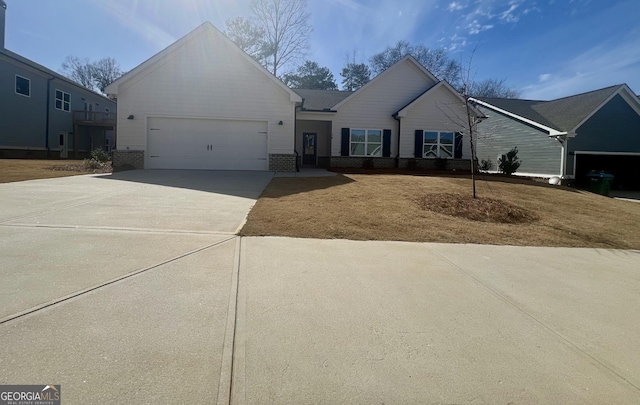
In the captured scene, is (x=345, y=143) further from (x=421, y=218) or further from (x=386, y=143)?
(x=421, y=218)

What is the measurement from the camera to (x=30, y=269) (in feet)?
12.0

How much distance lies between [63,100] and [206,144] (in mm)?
21640

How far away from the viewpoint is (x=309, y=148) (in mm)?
22484

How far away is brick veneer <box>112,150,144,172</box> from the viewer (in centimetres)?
1520

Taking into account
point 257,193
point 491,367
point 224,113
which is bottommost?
point 491,367

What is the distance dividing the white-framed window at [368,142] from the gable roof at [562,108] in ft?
30.1

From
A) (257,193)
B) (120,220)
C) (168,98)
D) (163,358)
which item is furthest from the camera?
(168,98)

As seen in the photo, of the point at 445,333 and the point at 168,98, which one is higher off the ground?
Result: the point at 168,98

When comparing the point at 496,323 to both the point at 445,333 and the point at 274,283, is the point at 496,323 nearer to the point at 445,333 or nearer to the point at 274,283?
the point at 445,333

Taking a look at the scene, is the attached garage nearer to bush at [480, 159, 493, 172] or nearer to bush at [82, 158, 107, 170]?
bush at [480, 159, 493, 172]

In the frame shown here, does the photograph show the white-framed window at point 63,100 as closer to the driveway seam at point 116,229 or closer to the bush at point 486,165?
the driveway seam at point 116,229

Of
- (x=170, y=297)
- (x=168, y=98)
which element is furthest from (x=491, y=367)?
(x=168, y=98)

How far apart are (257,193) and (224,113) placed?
7632 millimetres

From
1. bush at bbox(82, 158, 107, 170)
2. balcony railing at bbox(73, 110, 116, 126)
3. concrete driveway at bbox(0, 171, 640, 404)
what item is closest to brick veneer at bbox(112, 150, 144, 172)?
bush at bbox(82, 158, 107, 170)
